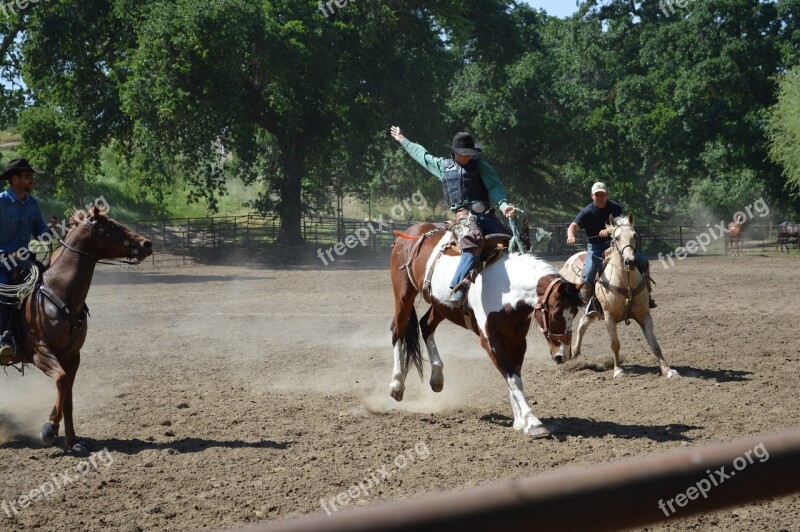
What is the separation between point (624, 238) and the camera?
967cm

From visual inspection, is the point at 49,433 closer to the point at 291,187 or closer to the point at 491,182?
the point at 491,182

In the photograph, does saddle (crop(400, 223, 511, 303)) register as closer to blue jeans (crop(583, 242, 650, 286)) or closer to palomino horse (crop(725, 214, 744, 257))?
blue jeans (crop(583, 242, 650, 286))

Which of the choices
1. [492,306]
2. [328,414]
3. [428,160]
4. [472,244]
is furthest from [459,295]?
[328,414]

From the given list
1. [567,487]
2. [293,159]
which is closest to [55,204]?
[293,159]

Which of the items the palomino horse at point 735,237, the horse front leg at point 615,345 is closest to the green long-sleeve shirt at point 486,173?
the horse front leg at point 615,345

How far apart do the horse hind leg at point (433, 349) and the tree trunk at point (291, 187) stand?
25868 mm

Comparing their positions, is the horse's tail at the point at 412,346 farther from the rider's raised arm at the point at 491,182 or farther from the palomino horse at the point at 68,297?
the palomino horse at the point at 68,297

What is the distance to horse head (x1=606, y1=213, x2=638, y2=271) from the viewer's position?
955 cm

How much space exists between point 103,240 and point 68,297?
573 millimetres

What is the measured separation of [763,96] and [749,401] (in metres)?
35.8

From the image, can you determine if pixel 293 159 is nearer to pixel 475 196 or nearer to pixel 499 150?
pixel 499 150

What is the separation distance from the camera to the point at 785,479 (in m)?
1.46

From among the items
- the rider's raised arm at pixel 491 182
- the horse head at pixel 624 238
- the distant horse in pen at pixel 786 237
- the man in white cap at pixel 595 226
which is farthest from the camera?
the distant horse in pen at pixel 786 237

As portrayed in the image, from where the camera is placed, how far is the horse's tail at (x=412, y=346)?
8.66 m
